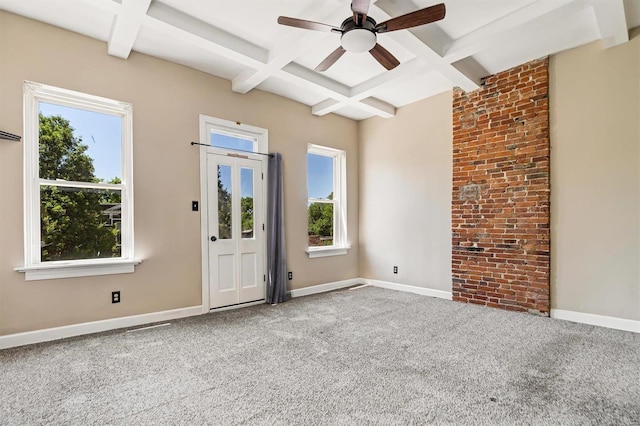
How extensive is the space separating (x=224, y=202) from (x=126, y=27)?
6.78ft

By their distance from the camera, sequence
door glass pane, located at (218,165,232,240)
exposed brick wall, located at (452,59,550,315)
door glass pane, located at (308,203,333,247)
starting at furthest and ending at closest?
door glass pane, located at (308,203,333,247) → door glass pane, located at (218,165,232,240) → exposed brick wall, located at (452,59,550,315)

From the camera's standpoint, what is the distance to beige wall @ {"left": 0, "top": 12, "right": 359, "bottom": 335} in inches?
112

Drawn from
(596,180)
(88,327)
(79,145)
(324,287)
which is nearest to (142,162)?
(79,145)

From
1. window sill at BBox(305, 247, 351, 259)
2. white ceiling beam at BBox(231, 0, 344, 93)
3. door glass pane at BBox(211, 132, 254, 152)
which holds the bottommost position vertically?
window sill at BBox(305, 247, 351, 259)

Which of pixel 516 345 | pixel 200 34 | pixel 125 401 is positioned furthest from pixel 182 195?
pixel 516 345

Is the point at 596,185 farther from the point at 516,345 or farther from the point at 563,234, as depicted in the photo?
the point at 516,345

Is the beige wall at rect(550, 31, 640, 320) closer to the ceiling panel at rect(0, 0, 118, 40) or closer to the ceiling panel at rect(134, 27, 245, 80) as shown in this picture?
the ceiling panel at rect(134, 27, 245, 80)

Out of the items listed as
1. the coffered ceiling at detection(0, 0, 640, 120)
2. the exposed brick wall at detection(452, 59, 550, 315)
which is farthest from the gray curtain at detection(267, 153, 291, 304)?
the exposed brick wall at detection(452, 59, 550, 315)

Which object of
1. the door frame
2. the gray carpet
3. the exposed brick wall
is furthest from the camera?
the door frame

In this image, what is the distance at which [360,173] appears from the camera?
5891 mm

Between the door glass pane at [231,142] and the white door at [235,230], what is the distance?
0.16m

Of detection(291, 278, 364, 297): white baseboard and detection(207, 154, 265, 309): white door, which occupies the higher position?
detection(207, 154, 265, 309): white door

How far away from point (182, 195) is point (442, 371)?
10.6ft

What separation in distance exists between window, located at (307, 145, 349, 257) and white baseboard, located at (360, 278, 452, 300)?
0.77 metres
